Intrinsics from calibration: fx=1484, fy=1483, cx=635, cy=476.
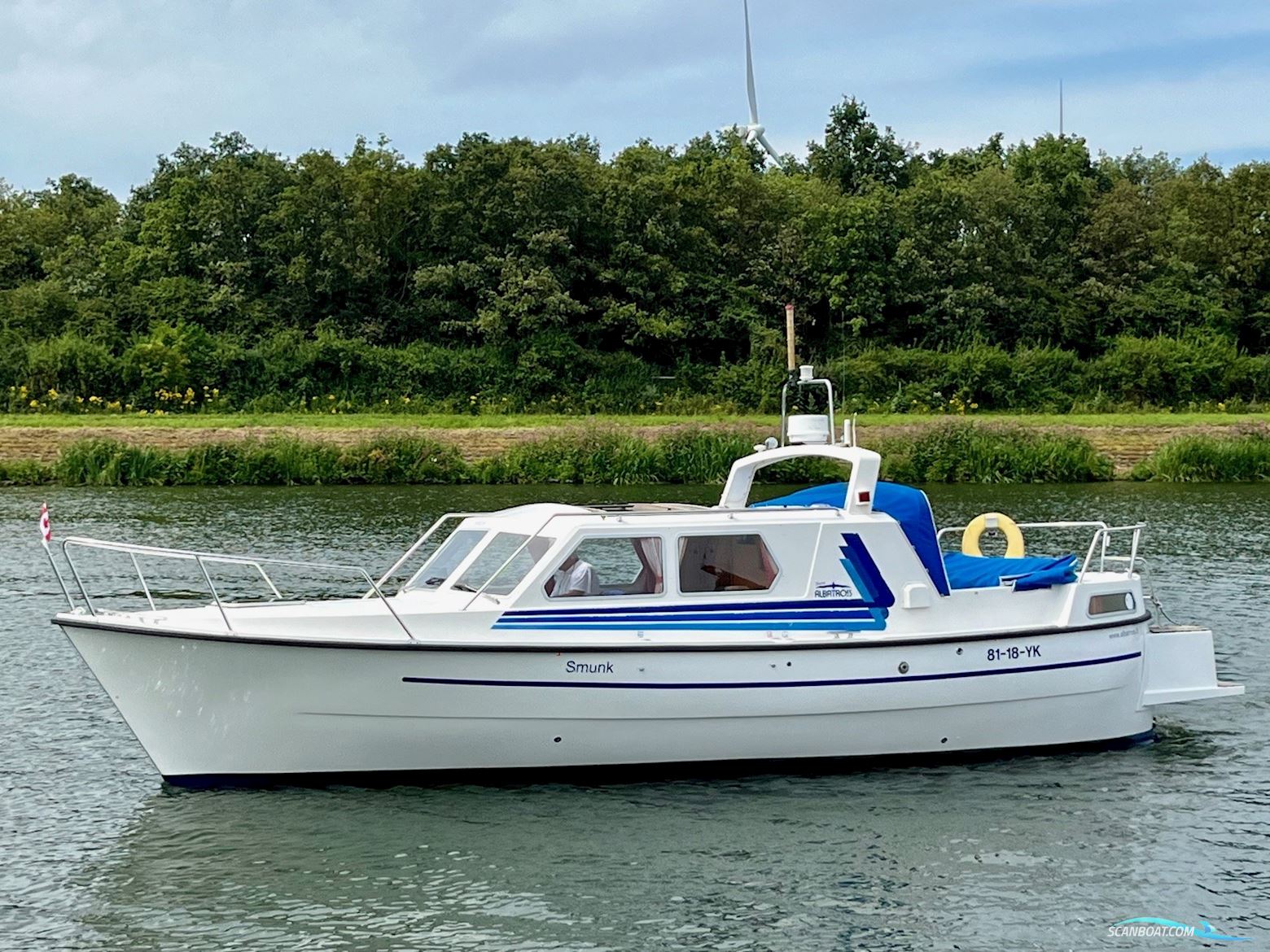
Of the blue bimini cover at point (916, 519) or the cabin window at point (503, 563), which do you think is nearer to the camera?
the cabin window at point (503, 563)

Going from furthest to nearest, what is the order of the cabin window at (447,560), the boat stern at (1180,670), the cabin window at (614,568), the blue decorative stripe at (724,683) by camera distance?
the boat stern at (1180,670), the cabin window at (447,560), the cabin window at (614,568), the blue decorative stripe at (724,683)

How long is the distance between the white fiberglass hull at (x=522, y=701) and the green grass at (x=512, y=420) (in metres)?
29.5

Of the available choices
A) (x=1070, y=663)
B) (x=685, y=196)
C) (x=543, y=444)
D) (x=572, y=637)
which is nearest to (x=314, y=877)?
(x=572, y=637)

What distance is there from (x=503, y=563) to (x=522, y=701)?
125 centimetres

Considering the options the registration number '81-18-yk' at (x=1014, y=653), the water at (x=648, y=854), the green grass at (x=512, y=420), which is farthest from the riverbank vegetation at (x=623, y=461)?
the registration number '81-18-yk' at (x=1014, y=653)

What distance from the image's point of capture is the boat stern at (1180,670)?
518 inches

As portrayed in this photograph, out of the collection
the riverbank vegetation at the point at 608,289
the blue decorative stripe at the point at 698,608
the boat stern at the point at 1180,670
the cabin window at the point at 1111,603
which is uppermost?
the riverbank vegetation at the point at 608,289

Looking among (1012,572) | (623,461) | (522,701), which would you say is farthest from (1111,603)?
(623,461)

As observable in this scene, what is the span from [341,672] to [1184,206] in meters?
54.8

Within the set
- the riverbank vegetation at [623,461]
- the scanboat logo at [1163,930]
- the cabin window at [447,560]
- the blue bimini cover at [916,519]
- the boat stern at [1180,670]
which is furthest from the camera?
the riverbank vegetation at [623,461]

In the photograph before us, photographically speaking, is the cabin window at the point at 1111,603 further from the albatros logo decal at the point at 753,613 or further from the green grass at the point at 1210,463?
the green grass at the point at 1210,463

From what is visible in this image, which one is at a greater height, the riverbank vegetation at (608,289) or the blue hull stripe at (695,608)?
the riverbank vegetation at (608,289)

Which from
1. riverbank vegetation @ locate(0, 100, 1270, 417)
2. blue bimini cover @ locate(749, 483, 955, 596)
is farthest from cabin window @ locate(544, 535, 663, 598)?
riverbank vegetation @ locate(0, 100, 1270, 417)

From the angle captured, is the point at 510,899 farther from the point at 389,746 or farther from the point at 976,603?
the point at 976,603
